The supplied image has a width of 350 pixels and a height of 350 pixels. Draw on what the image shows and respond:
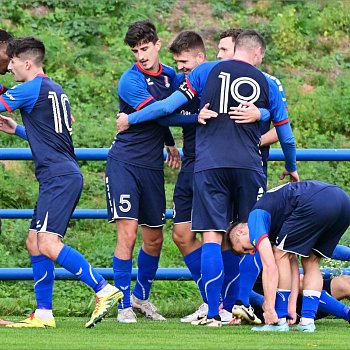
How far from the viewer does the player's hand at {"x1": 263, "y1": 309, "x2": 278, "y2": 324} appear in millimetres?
7688


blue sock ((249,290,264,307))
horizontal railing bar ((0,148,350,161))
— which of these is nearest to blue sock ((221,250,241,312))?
blue sock ((249,290,264,307))

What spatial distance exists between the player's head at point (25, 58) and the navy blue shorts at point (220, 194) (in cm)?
139

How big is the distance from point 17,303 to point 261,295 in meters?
2.03

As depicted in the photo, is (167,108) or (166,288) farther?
(166,288)

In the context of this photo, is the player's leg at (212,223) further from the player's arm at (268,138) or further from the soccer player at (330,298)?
the player's arm at (268,138)

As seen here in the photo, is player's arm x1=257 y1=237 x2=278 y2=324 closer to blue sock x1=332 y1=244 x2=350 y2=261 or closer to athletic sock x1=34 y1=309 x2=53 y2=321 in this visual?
athletic sock x1=34 y1=309 x2=53 y2=321

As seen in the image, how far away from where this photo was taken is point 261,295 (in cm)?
879

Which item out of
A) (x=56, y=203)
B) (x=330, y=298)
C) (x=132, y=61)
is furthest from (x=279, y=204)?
(x=132, y=61)

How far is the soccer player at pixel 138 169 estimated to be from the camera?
8727 mm

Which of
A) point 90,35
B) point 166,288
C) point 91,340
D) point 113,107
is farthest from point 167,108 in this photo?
point 90,35

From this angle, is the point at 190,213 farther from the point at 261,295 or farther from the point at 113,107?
the point at 113,107

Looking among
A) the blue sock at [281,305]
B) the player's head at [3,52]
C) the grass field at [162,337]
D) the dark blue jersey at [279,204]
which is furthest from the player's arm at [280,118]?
the player's head at [3,52]

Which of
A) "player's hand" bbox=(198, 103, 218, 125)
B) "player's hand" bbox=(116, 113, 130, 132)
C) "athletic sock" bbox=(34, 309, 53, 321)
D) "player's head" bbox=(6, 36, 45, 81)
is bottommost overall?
"athletic sock" bbox=(34, 309, 53, 321)

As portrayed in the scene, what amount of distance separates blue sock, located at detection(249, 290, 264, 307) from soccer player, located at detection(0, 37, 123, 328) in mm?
1276
